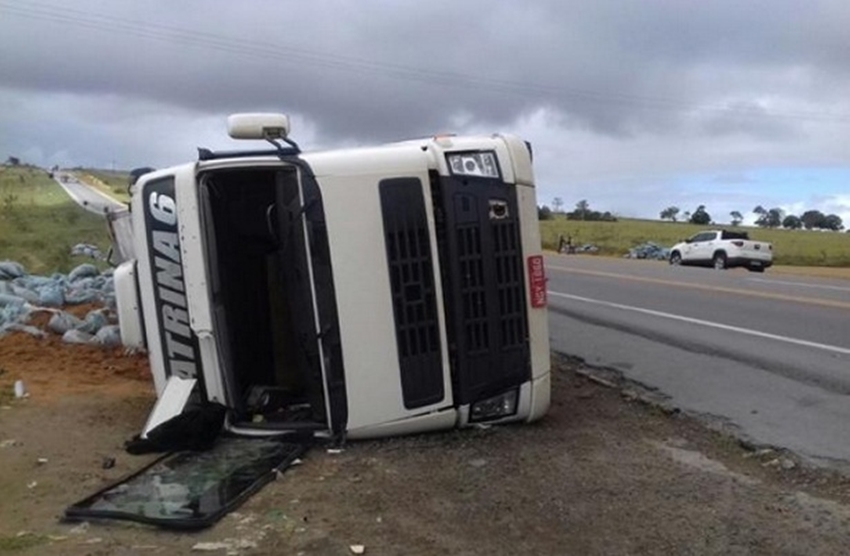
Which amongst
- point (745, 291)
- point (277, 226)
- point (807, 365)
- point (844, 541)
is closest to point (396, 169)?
point (277, 226)

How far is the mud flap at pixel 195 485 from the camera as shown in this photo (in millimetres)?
4762

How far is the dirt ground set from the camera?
446 centimetres

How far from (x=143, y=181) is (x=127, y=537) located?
287 cm

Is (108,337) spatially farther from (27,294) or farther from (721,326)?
(721,326)

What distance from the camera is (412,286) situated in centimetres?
608

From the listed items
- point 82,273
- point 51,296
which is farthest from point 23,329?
point 82,273

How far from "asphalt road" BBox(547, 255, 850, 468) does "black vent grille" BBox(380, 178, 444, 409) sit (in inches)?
98.6

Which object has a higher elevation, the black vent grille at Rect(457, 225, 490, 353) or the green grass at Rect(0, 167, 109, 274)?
the green grass at Rect(0, 167, 109, 274)

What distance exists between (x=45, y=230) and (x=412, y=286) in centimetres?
1940

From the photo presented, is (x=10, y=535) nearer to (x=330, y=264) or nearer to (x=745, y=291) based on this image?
(x=330, y=264)

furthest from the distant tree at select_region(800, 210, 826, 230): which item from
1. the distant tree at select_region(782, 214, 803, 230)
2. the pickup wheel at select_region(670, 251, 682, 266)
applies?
the pickup wheel at select_region(670, 251, 682, 266)

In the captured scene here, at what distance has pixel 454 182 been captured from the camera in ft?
20.1

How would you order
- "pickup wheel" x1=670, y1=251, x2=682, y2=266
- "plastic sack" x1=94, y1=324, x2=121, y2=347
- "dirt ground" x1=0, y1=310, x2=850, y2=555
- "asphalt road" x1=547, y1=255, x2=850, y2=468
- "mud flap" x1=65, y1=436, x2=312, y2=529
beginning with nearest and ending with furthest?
"dirt ground" x1=0, y1=310, x2=850, y2=555 → "mud flap" x1=65, y1=436, x2=312, y2=529 → "asphalt road" x1=547, y1=255, x2=850, y2=468 → "plastic sack" x1=94, y1=324, x2=121, y2=347 → "pickup wheel" x1=670, y1=251, x2=682, y2=266

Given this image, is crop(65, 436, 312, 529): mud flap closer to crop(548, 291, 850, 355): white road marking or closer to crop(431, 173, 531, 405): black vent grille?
crop(431, 173, 531, 405): black vent grille
